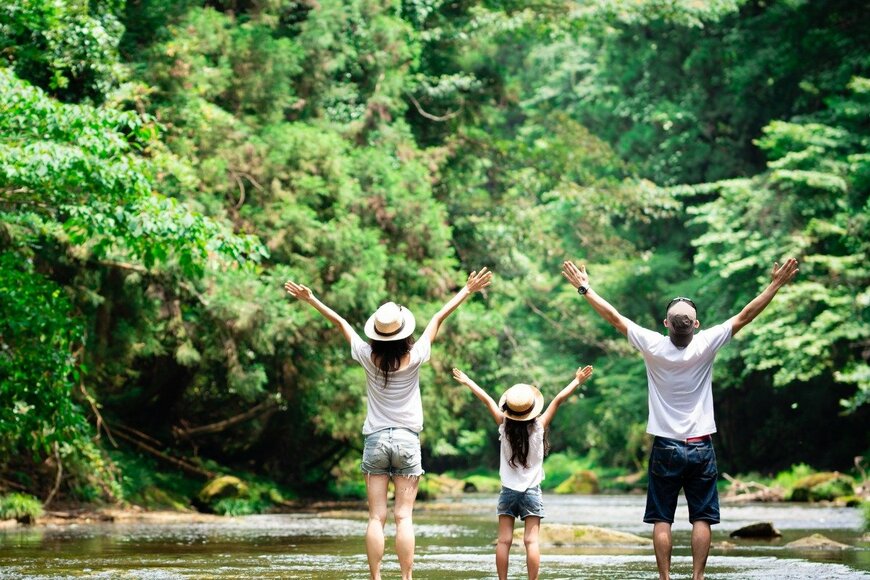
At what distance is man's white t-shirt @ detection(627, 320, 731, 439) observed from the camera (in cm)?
914

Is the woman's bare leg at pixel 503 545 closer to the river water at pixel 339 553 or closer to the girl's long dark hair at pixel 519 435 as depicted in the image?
the girl's long dark hair at pixel 519 435

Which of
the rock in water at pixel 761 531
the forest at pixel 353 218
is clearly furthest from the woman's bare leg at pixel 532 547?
the rock in water at pixel 761 531

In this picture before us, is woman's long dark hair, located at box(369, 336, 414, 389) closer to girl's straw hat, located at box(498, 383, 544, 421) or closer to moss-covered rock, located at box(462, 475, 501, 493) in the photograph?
girl's straw hat, located at box(498, 383, 544, 421)

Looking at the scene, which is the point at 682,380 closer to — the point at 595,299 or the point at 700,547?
the point at 595,299

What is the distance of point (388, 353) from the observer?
9414 mm

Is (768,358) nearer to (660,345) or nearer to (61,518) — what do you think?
(61,518)

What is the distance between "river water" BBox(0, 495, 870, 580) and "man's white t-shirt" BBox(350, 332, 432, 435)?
7.81ft

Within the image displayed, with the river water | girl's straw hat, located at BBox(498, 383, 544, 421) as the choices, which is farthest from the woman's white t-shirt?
the river water

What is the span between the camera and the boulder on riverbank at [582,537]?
16.4 meters

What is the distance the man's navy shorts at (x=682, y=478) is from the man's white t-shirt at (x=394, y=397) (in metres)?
1.64

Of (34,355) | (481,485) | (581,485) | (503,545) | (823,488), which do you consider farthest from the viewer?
(481,485)

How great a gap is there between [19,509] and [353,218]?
30.5 feet

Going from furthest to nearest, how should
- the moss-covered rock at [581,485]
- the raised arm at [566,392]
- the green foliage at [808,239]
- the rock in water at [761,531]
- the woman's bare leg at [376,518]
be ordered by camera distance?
the moss-covered rock at [581,485]
the green foliage at [808,239]
the rock in water at [761,531]
the raised arm at [566,392]
the woman's bare leg at [376,518]

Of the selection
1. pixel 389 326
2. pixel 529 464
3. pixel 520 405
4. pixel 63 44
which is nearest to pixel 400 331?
pixel 389 326
